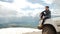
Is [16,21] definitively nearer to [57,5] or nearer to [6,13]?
[6,13]

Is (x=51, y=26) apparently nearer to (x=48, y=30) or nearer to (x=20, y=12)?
(x=48, y=30)

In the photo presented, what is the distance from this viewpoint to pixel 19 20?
5102mm

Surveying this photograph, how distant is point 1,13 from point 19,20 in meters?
0.61

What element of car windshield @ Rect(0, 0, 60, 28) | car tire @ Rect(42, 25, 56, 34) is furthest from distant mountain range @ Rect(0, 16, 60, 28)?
car tire @ Rect(42, 25, 56, 34)

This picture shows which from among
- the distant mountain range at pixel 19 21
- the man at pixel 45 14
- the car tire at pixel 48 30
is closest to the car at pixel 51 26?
the car tire at pixel 48 30

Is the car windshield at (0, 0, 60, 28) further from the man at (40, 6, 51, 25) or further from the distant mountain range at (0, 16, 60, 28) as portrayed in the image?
the man at (40, 6, 51, 25)

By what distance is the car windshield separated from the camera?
5055 mm

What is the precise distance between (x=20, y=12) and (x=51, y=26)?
1105mm

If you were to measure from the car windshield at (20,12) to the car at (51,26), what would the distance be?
37cm

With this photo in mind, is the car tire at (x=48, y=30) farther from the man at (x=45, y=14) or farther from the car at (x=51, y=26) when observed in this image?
the man at (x=45, y=14)

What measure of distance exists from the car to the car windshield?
14.8 inches

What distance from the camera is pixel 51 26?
15.3 ft

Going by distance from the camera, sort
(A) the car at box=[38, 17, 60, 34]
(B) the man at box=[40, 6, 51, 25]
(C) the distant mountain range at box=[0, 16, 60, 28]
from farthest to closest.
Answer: (C) the distant mountain range at box=[0, 16, 60, 28], (B) the man at box=[40, 6, 51, 25], (A) the car at box=[38, 17, 60, 34]

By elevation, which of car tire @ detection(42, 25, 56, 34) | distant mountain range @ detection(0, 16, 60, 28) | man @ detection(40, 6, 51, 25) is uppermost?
man @ detection(40, 6, 51, 25)
